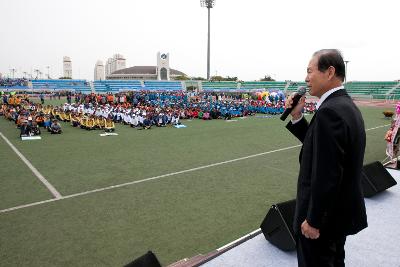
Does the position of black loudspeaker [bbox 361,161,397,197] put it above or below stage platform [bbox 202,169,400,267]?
above

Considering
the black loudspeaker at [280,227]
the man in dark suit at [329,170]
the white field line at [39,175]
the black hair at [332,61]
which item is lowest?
the white field line at [39,175]

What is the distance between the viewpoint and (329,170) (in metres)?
1.95

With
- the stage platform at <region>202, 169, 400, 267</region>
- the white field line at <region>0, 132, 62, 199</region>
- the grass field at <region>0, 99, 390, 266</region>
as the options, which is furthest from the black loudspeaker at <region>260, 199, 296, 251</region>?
the white field line at <region>0, 132, 62, 199</region>

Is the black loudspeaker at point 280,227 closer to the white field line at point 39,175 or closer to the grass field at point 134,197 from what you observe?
the grass field at point 134,197

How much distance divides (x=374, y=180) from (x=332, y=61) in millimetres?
4356

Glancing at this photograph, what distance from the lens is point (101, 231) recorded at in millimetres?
4828

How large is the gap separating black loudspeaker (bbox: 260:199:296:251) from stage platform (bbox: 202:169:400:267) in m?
0.10

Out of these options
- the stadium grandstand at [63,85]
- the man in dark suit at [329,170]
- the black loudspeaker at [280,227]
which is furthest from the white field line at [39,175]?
the stadium grandstand at [63,85]

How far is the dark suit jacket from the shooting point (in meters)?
1.95

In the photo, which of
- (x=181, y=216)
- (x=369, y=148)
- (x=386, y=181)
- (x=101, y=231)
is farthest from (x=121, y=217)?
(x=369, y=148)

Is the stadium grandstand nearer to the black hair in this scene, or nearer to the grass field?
the grass field

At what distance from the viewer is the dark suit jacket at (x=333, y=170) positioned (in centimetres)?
195

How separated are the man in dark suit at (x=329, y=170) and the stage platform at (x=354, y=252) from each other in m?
1.29

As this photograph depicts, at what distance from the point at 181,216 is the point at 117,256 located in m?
1.48
